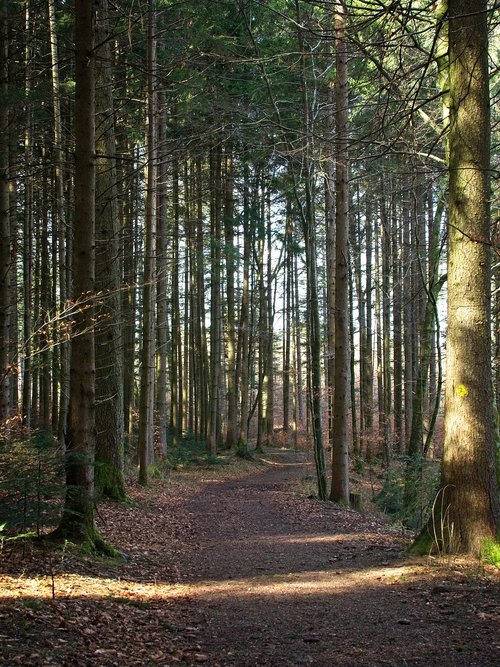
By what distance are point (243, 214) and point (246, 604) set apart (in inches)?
785

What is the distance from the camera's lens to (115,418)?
412 inches

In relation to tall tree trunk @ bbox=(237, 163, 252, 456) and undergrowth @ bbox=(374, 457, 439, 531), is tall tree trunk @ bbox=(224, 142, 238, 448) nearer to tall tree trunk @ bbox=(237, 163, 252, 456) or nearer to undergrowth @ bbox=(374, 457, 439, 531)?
tall tree trunk @ bbox=(237, 163, 252, 456)

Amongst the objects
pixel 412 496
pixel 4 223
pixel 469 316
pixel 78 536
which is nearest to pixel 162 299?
pixel 4 223

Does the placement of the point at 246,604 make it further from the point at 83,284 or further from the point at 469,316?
the point at 83,284

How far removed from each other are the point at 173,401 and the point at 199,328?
6921mm

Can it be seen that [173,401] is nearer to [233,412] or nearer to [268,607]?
[233,412]

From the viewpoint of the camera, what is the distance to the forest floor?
13.0ft

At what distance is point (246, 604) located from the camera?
5504mm

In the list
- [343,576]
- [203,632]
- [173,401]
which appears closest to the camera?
[203,632]

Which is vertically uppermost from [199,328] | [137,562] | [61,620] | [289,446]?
[199,328]

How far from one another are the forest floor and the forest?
395 millimetres

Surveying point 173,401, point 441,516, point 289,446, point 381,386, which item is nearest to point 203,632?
point 441,516

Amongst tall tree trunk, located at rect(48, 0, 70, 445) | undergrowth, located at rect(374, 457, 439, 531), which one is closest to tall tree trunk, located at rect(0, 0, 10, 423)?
tall tree trunk, located at rect(48, 0, 70, 445)

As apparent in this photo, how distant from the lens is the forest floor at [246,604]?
395 centimetres
